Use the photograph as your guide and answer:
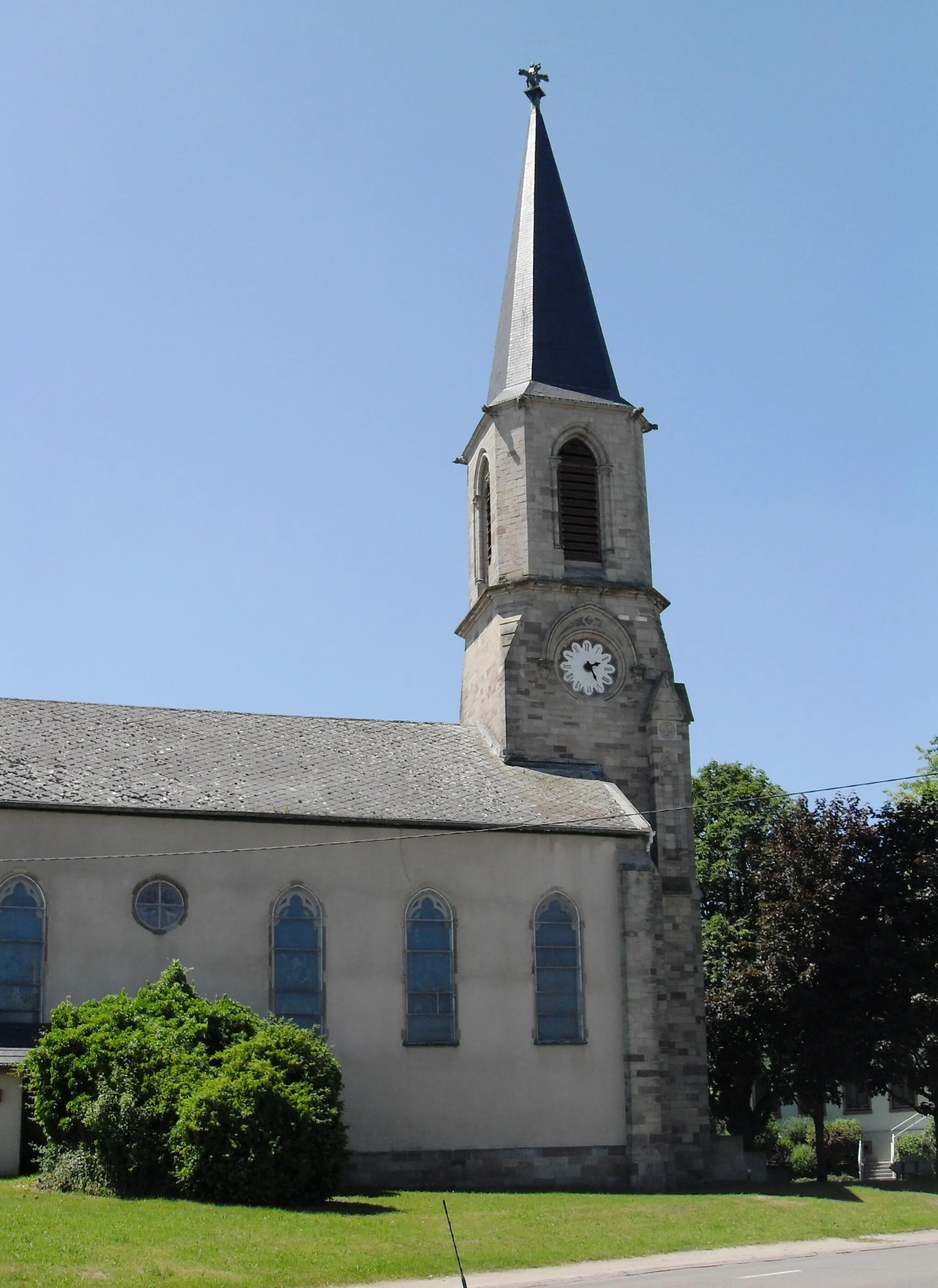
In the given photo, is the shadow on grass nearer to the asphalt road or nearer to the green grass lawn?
the green grass lawn

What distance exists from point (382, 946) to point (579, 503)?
13178 millimetres

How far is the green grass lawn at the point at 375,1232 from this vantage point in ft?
55.3

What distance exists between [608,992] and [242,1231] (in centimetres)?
1227

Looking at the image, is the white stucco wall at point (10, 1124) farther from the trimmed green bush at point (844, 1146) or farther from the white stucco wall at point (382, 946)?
the trimmed green bush at point (844, 1146)

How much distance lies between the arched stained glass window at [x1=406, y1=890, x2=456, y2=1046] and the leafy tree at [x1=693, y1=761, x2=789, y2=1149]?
8273mm

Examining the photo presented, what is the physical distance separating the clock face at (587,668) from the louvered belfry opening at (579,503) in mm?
2407

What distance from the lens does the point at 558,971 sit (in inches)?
1170

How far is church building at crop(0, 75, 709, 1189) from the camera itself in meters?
27.4

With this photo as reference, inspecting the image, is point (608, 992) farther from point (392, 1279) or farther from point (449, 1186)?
point (392, 1279)

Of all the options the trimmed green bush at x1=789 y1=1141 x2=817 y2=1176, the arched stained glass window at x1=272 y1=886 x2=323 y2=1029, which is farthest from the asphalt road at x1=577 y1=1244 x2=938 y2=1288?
the trimmed green bush at x1=789 y1=1141 x2=817 y2=1176

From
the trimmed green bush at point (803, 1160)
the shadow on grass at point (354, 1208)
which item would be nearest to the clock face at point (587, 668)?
the shadow on grass at point (354, 1208)

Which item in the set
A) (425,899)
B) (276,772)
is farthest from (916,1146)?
(276,772)

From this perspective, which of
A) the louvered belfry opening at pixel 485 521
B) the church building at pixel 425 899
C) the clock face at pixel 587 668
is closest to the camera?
the church building at pixel 425 899

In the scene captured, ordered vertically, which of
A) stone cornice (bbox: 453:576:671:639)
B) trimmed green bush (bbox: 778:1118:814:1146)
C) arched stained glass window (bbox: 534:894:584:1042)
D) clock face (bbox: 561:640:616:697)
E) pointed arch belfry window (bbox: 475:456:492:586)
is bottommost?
trimmed green bush (bbox: 778:1118:814:1146)
